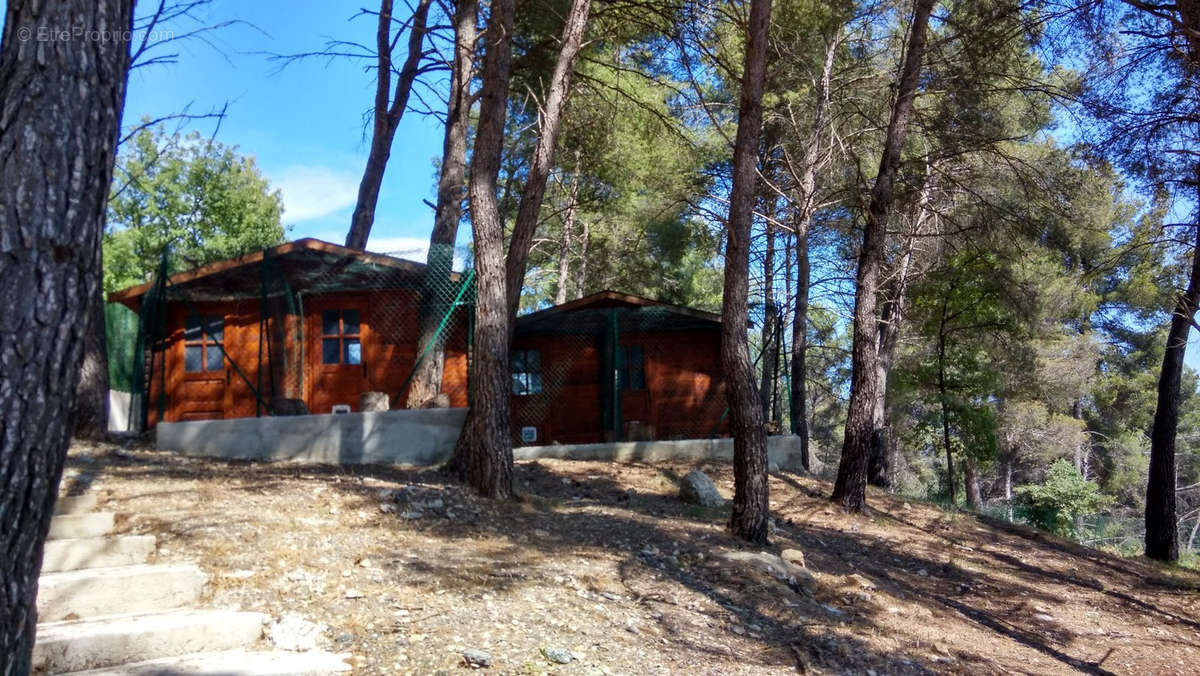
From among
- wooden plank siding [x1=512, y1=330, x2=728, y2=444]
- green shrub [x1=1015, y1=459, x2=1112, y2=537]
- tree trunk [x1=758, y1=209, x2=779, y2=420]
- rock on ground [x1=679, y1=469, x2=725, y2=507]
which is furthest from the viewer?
green shrub [x1=1015, y1=459, x2=1112, y2=537]

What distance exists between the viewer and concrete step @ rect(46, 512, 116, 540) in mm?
5391

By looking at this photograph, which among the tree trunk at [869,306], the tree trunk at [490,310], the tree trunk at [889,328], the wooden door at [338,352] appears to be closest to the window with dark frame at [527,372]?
the wooden door at [338,352]

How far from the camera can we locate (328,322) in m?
14.4

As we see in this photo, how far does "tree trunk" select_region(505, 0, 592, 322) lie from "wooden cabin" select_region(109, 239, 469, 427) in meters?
4.10

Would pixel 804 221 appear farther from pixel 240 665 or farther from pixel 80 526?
pixel 240 665

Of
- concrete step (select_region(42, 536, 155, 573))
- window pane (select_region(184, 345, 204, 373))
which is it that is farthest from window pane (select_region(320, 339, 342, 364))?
concrete step (select_region(42, 536, 155, 573))

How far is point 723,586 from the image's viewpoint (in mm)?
6145

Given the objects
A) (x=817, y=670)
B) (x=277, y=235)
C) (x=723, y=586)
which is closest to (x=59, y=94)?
(x=817, y=670)

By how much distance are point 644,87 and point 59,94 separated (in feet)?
41.7

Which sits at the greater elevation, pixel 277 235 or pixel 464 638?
pixel 277 235

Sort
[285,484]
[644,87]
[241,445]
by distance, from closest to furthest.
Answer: [285,484] < [241,445] < [644,87]

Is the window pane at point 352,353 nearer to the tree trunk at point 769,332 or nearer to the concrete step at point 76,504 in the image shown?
the tree trunk at point 769,332

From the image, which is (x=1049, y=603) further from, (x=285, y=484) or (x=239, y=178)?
(x=239, y=178)

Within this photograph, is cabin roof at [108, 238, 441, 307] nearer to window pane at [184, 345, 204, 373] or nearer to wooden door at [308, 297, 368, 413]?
wooden door at [308, 297, 368, 413]
